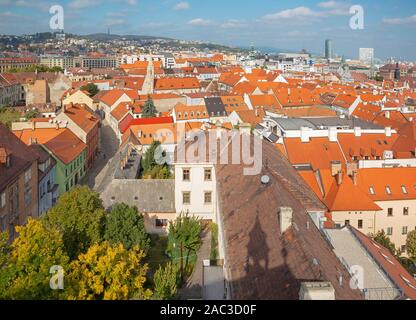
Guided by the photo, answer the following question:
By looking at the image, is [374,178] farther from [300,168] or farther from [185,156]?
[185,156]

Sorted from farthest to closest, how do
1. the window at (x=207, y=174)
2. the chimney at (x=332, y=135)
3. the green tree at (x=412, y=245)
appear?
the chimney at (x=332, y=135) → the window at (x=207, y=174) → the green tree at (x=412, y=245)

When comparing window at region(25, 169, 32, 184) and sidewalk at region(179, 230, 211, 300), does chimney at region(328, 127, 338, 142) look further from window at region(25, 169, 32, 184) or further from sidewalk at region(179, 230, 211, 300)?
window at region(25, 169, 32, 184)

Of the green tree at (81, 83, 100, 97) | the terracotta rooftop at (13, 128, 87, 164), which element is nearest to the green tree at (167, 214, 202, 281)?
the terracotta rooftop at (13, 128, 87, 164)

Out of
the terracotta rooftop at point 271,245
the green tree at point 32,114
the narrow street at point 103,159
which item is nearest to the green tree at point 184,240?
the terracotta rooftop at point 271,245

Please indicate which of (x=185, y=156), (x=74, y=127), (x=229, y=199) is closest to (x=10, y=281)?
(x=229, y=199)

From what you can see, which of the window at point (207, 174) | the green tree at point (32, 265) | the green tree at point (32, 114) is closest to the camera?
the green tree at point (32, 265)

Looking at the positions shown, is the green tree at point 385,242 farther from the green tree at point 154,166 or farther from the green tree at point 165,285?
the green tree at point 154,166

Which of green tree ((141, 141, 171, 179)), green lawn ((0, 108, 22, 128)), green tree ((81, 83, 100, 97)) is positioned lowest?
green tree ((141, 141, 171, 179))
